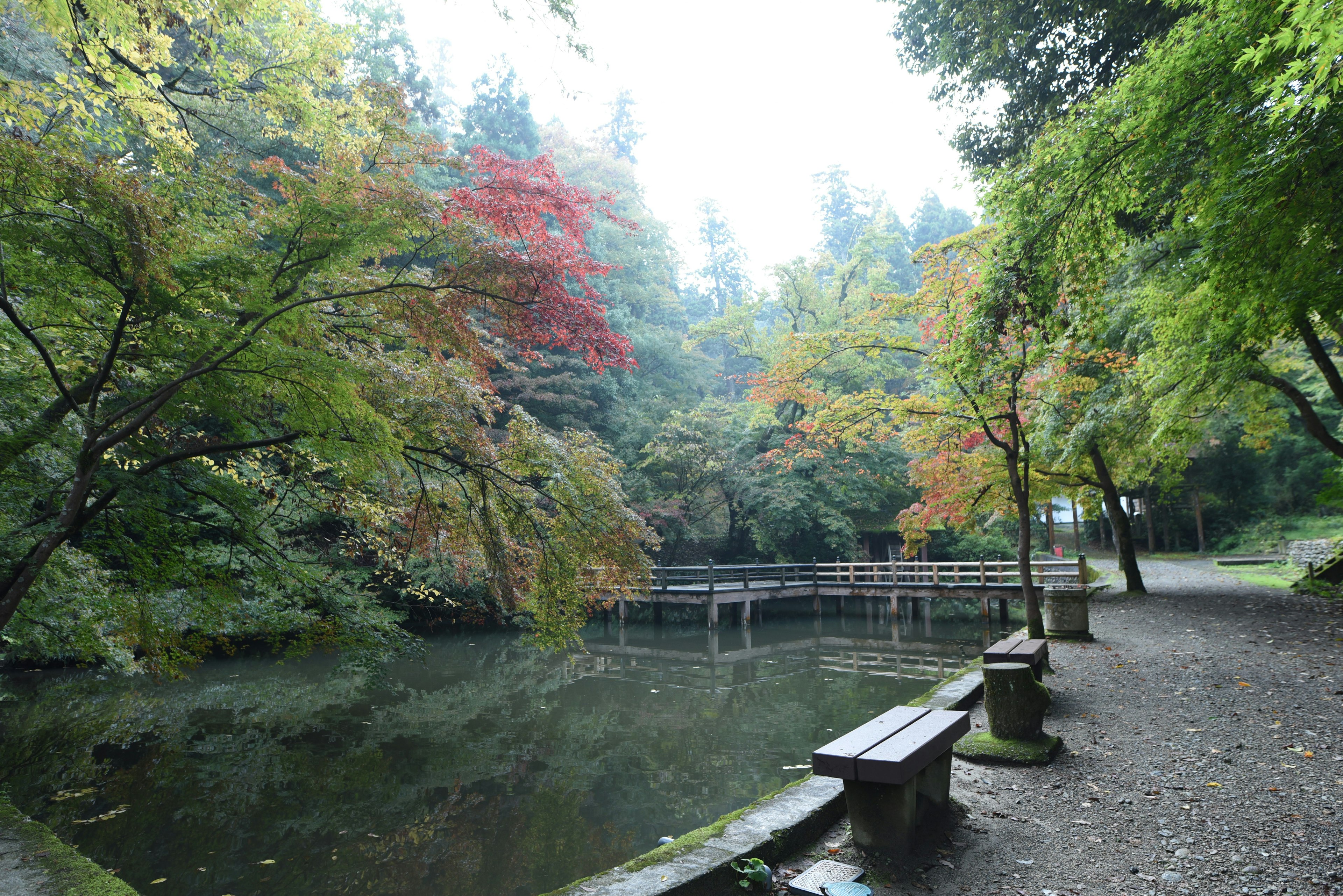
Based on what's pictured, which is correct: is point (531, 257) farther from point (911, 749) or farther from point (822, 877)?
point (822, 877)

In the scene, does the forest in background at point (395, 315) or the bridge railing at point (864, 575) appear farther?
the bridge railing at point (864, 575)

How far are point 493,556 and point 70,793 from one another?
4.62m

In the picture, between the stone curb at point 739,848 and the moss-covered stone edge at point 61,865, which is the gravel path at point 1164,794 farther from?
the moss-covered stone edge at point 61,865

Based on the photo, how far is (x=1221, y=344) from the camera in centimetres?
700

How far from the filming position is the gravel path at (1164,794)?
119 inches

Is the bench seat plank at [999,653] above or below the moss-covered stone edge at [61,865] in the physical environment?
above

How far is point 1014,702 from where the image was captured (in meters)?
4.82

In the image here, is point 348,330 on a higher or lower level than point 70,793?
higher

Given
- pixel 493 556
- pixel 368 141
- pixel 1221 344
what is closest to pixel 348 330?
pixel 368 141

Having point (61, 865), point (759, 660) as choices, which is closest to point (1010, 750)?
point (61, 865)

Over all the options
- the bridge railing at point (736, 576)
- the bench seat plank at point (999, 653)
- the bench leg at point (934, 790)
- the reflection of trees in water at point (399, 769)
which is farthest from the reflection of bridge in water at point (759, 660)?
the bench leg at point (934, 790)

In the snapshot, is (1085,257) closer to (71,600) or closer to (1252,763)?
(1252,763)

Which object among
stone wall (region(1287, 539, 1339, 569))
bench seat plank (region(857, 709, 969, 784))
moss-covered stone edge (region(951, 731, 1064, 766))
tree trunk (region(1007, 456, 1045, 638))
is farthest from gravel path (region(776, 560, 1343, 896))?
stone wall (region(1287, 539, 1339, 569))

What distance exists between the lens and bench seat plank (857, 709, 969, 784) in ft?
10.3
